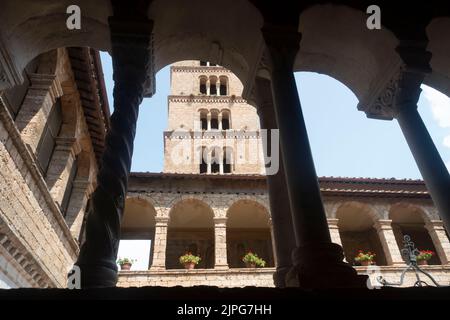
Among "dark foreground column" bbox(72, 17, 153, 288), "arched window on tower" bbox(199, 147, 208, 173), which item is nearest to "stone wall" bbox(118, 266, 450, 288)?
"dark foreground column" bbox(72, 17, 153, 288)

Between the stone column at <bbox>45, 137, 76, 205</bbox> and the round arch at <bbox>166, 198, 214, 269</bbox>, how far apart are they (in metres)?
7.57

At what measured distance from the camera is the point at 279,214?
4.39 metres

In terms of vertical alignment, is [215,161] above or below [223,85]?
below

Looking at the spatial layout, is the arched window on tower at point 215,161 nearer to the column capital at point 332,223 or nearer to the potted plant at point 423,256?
the column capital at point 332,223

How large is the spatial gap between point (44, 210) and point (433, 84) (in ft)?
25.7

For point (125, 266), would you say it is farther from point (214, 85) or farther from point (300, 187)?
point (214, 85)

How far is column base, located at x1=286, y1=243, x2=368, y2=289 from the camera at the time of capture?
275 cm

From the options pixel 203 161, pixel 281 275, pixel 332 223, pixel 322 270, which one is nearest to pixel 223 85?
pixel 203 161

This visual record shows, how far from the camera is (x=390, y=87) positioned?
505cm

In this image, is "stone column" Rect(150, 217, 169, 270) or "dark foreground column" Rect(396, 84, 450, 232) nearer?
"dark foreground column" Rect(396, 84, 450, 232)

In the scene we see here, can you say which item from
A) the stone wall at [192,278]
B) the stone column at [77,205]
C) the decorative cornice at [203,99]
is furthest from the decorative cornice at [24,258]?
the decorative cornice at [203,99]

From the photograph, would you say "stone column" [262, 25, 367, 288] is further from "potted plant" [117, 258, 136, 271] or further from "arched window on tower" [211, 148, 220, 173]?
"arched window on tower" [211, 148, 220, 173]

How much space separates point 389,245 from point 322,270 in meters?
14.4

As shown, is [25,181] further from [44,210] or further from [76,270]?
[76,270]
